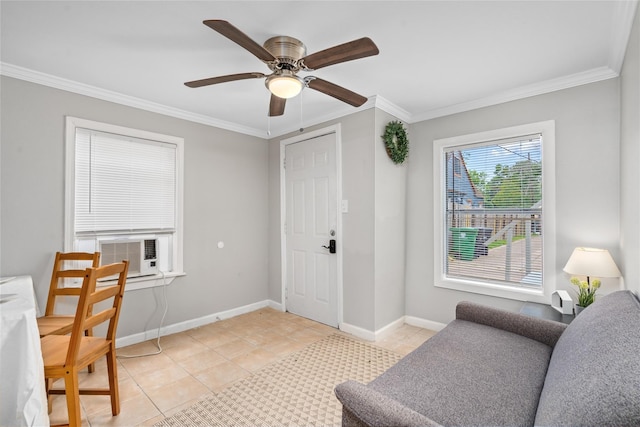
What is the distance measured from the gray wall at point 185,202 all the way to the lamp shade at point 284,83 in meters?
1.85

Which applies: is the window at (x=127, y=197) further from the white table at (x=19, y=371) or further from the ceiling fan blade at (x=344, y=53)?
the ceiling fan blade at (x=344, y=53)

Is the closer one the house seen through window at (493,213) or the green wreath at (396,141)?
the house seen through window at (493,213)

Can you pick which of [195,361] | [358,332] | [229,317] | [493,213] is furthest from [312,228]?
[493,213]

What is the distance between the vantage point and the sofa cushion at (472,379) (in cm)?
119

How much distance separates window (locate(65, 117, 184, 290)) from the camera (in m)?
2.69

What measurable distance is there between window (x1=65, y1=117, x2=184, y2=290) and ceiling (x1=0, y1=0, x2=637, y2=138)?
405 millimetres

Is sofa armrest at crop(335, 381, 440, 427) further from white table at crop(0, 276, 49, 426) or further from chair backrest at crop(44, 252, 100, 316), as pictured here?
chair backrest at crop(44, 252, 100, 316)

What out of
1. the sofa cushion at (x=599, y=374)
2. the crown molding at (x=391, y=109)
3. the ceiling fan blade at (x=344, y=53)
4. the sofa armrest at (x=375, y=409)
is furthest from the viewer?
the crown molding at (x=391, y=109)

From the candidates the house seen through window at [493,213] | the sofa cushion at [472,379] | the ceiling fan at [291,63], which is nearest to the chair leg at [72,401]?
the sofa cushion at [472,379]

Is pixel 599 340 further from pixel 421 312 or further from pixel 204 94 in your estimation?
pixel 204 94

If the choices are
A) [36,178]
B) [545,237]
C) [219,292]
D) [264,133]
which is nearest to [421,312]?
[545,237]

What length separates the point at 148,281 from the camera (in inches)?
121

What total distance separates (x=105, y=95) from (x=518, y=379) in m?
3.71

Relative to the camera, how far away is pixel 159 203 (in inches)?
125
